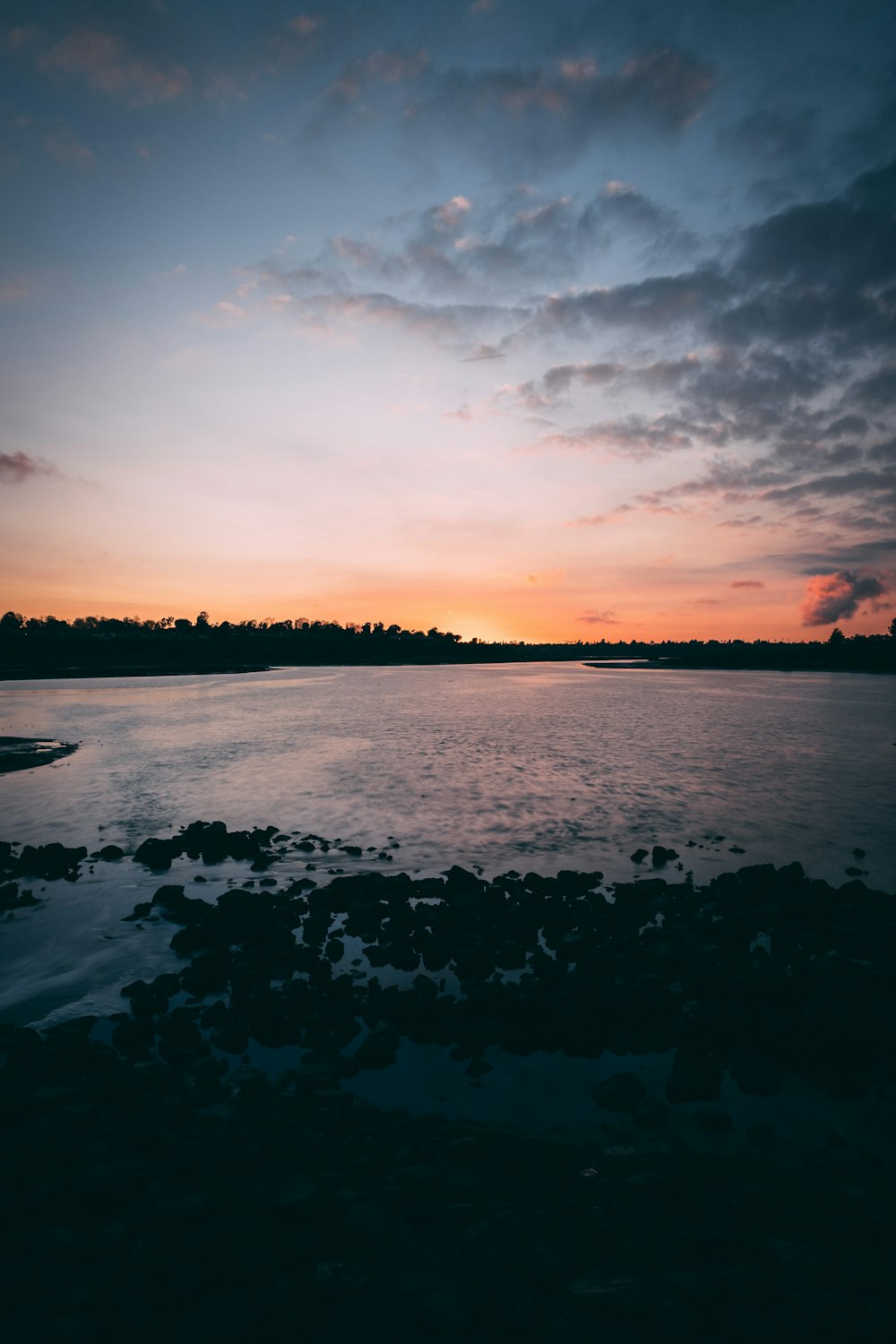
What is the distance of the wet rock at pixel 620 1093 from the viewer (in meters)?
9.25

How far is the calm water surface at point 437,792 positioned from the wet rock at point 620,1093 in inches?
402

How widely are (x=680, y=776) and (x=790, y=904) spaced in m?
20.7

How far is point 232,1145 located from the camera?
312 inches

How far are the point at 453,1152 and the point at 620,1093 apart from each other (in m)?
2.95

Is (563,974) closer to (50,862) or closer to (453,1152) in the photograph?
(453,1152)

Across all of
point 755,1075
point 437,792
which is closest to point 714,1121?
point 755,1075

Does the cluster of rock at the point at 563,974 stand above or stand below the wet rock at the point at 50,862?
above

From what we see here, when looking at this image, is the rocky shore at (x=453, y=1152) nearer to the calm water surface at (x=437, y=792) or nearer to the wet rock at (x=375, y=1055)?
the wet rock at (x=375, y=1055)

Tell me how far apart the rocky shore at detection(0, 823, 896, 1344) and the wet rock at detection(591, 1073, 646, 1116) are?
4 cm

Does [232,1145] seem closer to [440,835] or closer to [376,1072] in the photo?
[376,1072]

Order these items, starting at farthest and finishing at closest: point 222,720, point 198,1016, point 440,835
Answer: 1. point 222,720
2. point 440,835
3. point 198,1016

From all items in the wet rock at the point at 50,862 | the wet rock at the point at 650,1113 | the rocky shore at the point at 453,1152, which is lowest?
the wet rock at the point at 50,862

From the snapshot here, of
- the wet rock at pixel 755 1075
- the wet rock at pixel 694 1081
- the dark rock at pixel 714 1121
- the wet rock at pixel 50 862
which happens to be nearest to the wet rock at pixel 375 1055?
the wet rock at pixel 694 1081

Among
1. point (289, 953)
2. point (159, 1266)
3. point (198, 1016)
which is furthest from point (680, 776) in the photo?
point (159, 1266)
